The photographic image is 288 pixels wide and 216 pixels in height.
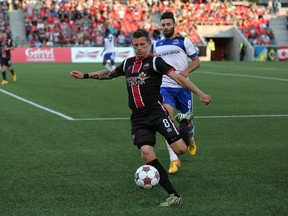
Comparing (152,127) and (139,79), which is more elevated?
(139,79)

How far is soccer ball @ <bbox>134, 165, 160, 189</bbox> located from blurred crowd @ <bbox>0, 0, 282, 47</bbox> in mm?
43181

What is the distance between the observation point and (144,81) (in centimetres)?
696

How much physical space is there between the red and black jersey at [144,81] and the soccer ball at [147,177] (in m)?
0.79

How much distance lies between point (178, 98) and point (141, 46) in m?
2.47

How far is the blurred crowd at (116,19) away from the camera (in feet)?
166

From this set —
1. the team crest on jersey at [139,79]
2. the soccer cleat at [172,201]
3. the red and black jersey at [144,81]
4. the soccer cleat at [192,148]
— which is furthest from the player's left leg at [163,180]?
the soccer cleat at [192,148]

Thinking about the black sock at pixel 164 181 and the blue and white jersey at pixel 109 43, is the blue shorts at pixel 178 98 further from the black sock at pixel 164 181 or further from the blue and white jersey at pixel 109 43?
the blue and white jersey at pixel 109 43

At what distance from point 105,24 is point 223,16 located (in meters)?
12.2

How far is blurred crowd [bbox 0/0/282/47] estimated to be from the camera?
1992 inches

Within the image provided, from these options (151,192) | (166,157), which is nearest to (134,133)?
(151,192)

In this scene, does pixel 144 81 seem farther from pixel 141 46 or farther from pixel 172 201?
pixel 172 201

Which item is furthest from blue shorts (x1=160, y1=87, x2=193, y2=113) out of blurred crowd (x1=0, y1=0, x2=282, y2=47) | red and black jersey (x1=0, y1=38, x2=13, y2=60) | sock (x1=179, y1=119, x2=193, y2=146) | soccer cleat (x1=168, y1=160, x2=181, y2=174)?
blurred crowd (x1=0, y1=0, x2=282, y2=47)

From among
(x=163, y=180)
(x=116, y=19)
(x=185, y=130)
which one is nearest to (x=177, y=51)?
(x=185, y=130)

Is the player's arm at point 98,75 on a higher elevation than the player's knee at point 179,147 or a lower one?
higher
